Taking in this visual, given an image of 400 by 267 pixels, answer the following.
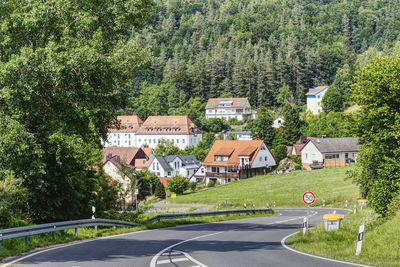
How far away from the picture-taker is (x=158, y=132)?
159 meters

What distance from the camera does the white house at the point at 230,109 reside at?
6786 inches

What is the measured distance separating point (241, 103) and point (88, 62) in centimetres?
15279

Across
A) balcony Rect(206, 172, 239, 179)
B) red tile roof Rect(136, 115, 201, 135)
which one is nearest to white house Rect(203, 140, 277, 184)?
balcony Rect(206, 172, 239, 179)

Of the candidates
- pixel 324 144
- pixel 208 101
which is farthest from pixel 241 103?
pixel 324 144

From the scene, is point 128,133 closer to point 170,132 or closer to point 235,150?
point 170,132

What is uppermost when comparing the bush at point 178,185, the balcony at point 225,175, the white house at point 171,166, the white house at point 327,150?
the white house at point 327,150

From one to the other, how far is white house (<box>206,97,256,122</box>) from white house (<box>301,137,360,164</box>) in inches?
2649

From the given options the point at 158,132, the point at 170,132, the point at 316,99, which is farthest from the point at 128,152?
the point at 316,99

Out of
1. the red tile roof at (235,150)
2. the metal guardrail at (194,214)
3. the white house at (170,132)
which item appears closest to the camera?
the metal guardrail at (194,214)

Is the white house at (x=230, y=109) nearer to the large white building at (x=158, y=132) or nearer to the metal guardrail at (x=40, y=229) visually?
the large white building at (x=158, y=132)

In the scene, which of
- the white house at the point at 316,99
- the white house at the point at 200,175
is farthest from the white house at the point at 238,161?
the white house at the point at 316,99

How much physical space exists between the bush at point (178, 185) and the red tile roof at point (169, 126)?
2251 inches

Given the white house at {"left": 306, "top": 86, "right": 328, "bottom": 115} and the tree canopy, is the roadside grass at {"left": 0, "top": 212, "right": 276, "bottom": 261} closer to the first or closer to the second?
the tree canopy

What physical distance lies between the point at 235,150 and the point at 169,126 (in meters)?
54.6
